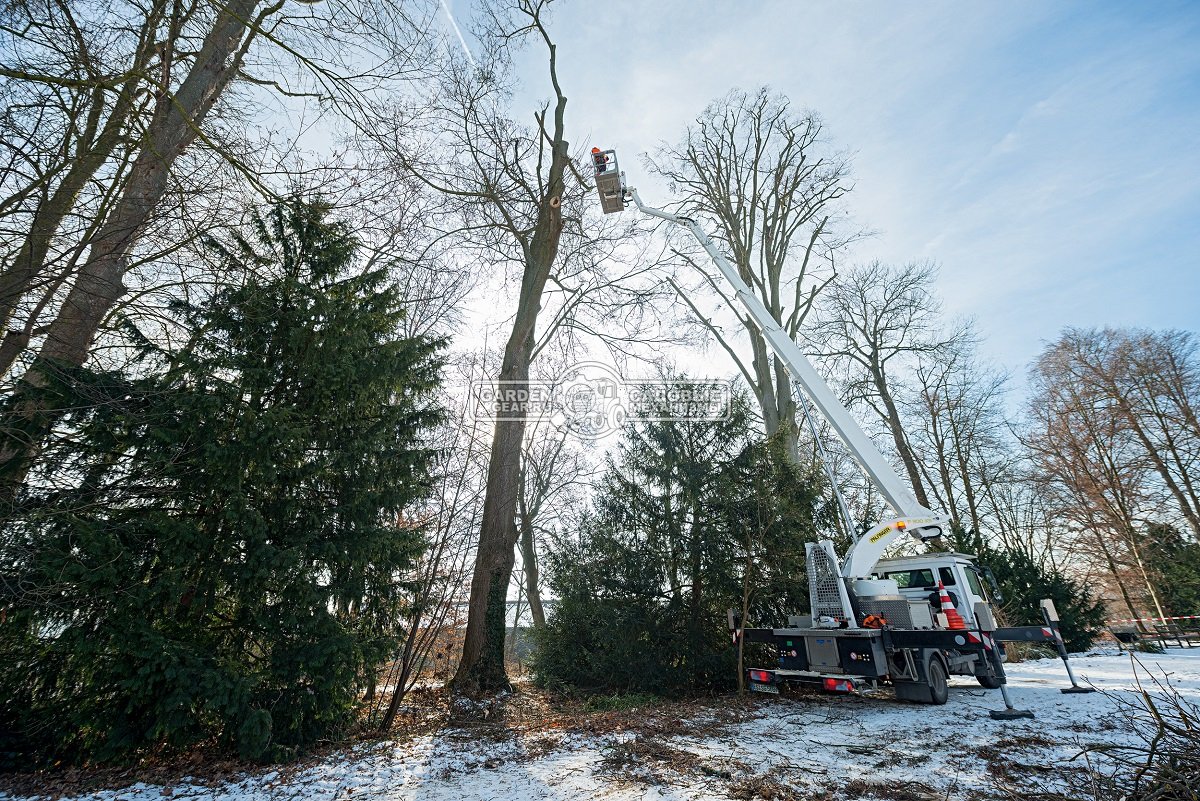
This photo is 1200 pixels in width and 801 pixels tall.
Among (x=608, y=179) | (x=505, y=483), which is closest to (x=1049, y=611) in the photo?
(x=505, y=483)

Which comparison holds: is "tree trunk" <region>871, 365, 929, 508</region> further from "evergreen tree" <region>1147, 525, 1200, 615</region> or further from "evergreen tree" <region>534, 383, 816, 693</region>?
"evergreen tree" <region>534, 383, 816, 693</region>

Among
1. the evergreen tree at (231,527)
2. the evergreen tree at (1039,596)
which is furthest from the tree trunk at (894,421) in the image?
the evergreen tree at (231,527)

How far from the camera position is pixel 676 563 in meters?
9.59

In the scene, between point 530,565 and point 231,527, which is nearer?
point 231,527

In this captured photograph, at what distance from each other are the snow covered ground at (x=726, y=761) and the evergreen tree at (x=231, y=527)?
2.31 ft

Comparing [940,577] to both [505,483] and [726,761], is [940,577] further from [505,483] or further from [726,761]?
[505,483]

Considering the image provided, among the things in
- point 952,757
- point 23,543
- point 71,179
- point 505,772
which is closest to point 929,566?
point 952,757

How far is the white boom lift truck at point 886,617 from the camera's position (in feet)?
23.2

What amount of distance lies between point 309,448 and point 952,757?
669 cm

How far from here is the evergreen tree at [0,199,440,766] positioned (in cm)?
438

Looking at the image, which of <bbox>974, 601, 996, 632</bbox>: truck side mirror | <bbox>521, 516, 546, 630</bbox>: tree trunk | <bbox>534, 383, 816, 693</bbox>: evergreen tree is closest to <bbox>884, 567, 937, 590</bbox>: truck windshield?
<bbox>974, 601, 996, 632</bbox>: truck side mirror

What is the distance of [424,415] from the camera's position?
6836 millimetres

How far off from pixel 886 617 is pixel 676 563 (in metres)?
3.28

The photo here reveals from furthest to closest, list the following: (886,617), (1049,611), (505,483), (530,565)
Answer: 1. (530,565)
2. (505,483)
3. (886,617)
4. (1049,611)
